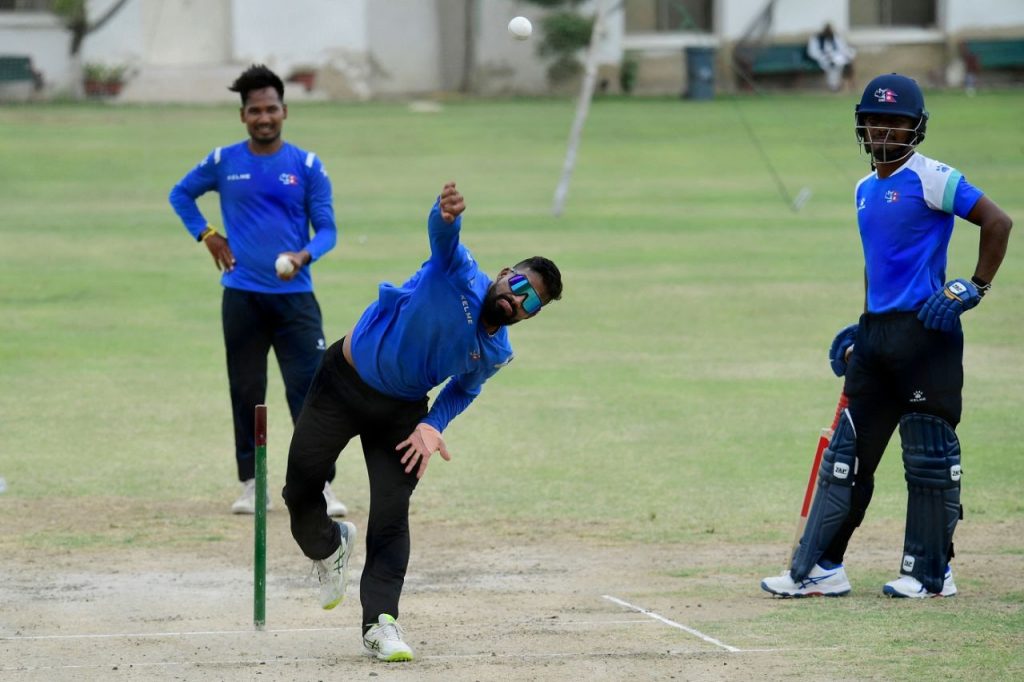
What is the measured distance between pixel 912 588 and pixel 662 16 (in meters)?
44.4

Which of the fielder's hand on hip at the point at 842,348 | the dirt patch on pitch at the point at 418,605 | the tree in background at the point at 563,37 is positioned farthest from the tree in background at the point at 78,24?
the fielder's hand on hip at the point at 842,348

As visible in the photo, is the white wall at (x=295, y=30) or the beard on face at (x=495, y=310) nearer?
the beard on face at (x=495, y=310)

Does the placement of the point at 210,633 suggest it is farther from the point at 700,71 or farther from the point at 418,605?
A: the point at 700,71

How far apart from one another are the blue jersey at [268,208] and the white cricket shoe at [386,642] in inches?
141

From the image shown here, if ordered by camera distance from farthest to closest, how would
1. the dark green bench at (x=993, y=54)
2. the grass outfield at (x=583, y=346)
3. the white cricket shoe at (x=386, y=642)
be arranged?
the dark green bench at (x=993, y=54)
the grass outfield at (x=583, y=346)
the white cricket shoe at (x=386, y=642)

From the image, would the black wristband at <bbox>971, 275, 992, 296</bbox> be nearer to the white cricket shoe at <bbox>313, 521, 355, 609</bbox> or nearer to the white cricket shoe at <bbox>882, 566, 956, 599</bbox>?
the white cricket shoe at <bbox>882, 566, 956, 599</bbox>

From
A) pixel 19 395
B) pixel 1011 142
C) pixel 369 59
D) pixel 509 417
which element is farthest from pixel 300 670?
pixel 369 59

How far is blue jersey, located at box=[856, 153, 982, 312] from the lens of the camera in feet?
26.1

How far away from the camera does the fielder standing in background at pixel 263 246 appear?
10352 millimetres

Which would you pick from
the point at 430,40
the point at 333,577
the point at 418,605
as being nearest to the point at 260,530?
the point at 333,577

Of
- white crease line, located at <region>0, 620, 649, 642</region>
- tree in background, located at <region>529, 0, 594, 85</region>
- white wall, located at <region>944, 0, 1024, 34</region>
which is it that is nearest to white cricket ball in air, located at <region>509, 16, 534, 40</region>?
white crease line, located at <region>0, 620, 649, 642</region>

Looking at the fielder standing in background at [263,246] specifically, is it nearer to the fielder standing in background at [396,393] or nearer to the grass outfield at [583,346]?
the grass outfield at [583,346]

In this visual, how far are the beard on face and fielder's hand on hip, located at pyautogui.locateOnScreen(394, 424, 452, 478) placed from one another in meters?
0.53

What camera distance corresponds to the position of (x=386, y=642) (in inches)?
279
